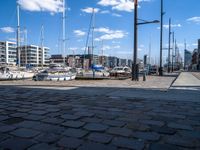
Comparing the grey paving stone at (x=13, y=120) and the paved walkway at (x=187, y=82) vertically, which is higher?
the paved walkway at (x=187, y=82)

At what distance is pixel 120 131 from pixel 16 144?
6.74 feet

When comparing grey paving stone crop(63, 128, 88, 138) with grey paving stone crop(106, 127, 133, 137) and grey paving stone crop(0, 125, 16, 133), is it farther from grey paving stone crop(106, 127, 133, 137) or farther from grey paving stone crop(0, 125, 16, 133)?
grey paving stone crop(0, 125, 16, 133)

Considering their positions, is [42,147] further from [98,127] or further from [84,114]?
[84,114]

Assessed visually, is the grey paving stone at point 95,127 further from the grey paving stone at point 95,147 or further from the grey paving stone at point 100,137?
the grey paving stone at point 95,147

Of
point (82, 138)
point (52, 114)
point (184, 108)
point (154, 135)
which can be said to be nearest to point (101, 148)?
point (82, 138)

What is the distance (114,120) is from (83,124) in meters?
0.84

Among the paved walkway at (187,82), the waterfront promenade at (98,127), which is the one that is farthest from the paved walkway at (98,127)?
the paved walkway at (187,82)

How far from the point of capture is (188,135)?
4.84 metres

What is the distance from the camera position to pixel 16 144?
4.20m

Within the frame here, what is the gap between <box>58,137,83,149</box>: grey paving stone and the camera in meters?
4.12

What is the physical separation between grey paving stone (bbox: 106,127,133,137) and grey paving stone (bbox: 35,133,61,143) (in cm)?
109

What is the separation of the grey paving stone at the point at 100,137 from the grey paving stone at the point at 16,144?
3.62 feet

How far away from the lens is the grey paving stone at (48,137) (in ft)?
14.5

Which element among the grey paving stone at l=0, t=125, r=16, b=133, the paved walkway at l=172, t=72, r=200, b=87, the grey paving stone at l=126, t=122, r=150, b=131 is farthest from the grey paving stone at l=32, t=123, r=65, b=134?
the paved walkway at l=172, t=72, r=200, b=87
